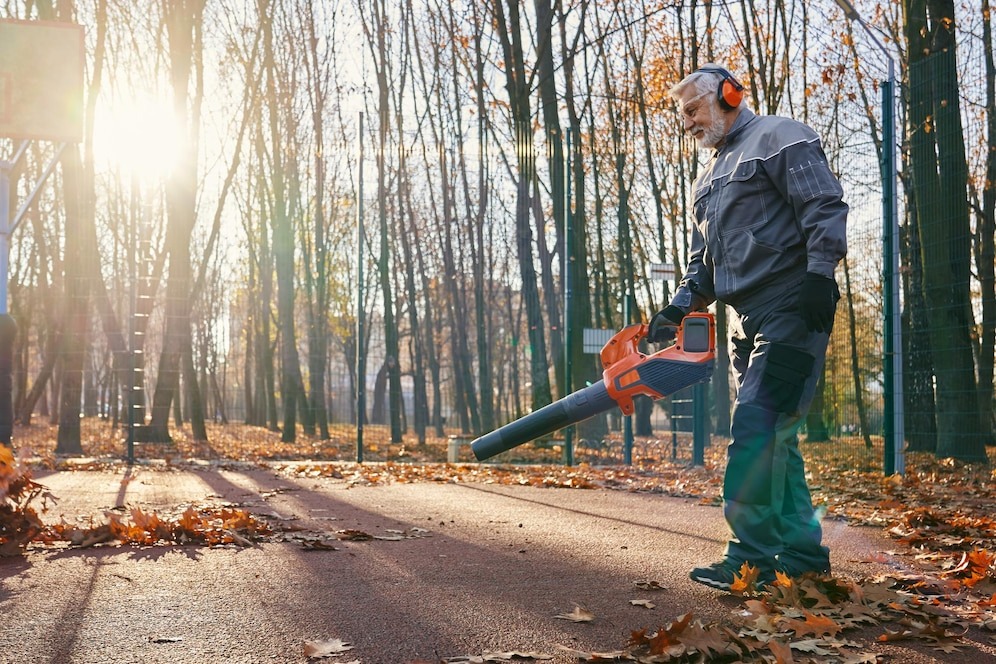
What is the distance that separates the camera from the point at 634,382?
426 centimetres

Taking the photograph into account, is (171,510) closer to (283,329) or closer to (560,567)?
(560,567)

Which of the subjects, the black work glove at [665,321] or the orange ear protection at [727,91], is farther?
the black work glove at [665,321]

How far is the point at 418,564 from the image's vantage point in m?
4.83

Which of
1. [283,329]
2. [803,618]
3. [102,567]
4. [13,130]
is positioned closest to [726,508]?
[803,618]

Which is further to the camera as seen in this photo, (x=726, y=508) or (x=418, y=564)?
(x=418, y=564)

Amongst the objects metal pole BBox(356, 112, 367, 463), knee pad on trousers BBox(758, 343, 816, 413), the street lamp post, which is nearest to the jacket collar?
knee pad on trousers BBox(758, 343, 816, 413)

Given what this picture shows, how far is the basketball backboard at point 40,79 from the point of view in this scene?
9336 millimetres

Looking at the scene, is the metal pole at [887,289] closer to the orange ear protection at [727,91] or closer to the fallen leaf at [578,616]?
the orange ear protection at [727,91]

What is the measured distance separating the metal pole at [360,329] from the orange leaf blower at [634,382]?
940cm

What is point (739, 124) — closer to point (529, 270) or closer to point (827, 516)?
point (827, 516)

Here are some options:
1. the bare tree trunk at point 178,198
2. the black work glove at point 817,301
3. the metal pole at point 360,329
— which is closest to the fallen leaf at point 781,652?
the black work glove at point 817,301

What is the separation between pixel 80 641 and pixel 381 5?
71.4ft

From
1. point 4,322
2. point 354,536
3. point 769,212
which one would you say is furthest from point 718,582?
point 4,322

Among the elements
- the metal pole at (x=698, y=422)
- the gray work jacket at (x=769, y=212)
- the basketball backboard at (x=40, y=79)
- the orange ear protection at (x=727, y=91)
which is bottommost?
the metal pole at (x=698, y=422)
